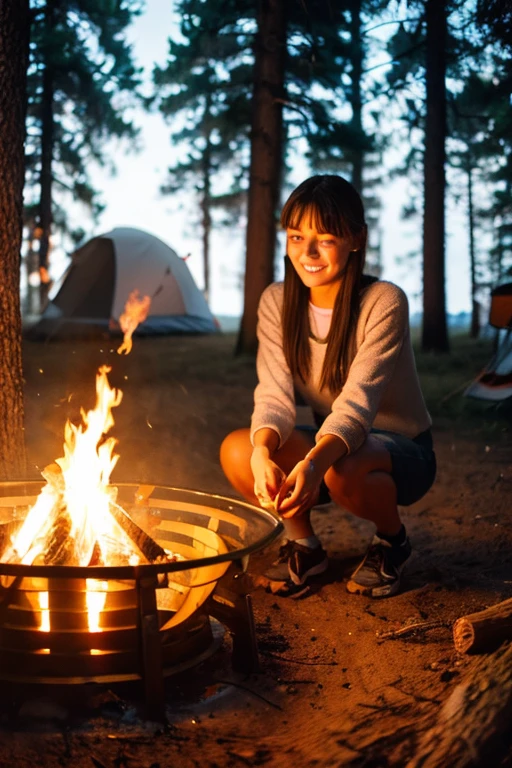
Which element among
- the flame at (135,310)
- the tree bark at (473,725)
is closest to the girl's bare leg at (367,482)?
the tree bark at (473,725)

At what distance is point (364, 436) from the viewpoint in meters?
2.87

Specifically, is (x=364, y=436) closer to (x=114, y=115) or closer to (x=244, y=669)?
(x=244, y=669)

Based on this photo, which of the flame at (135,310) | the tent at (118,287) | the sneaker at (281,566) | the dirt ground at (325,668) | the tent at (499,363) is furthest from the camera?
the tent at (118,287)

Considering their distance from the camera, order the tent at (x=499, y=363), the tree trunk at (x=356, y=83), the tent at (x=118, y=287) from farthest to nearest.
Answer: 1. the tent at (x=118, y=287)
2. the tree trunk at (x=356, y=83)
3. the tent at (x=499, y=363)

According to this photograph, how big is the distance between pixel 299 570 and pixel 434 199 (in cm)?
1039

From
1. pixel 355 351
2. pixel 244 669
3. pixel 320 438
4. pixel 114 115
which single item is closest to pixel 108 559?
pixel 244 669

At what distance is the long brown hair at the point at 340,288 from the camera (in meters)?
2.89

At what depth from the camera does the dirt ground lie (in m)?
2.03

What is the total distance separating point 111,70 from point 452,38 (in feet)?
25.9

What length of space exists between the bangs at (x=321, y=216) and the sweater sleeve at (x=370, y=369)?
343mm

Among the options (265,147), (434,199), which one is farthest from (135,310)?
(434,199)

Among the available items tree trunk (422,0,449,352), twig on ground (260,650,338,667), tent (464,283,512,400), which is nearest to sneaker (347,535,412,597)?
twig on ground (260,650,338,667)

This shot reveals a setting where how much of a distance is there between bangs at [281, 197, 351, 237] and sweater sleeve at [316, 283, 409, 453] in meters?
0.34

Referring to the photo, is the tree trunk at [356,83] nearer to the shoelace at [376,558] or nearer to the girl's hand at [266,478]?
the shoelace at [376,558]
